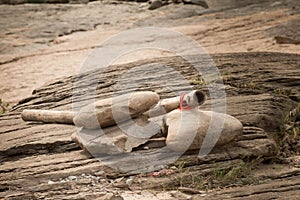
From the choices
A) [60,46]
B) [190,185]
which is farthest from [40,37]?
[190,185]

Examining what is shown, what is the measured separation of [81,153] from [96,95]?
172 centimetres

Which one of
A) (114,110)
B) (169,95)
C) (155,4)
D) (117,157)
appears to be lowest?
(117,157)

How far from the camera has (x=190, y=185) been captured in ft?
13.9

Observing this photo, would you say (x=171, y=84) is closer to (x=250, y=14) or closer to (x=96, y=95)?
(x=96, y=95)

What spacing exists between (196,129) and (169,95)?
5.06 feet

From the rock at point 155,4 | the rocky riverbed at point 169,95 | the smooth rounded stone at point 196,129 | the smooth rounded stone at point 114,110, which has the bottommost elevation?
the rocky riverbed at point 169,95

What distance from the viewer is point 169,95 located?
6051mm

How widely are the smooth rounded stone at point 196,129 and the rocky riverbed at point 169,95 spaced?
118 mm

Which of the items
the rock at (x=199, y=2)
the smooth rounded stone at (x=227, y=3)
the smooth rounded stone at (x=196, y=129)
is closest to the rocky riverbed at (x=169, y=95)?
the smooth rounded stone at (x=196, y=129)

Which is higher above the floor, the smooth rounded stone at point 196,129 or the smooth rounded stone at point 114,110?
the smooth rounded stone at point 114,110

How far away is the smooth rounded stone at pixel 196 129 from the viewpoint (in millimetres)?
4531

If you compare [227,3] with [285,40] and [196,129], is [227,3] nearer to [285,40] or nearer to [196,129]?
[285,40]

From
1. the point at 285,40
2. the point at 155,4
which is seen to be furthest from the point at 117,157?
the point at 155,4

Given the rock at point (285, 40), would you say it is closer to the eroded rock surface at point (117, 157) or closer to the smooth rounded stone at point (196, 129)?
the eroded rock surface at point (117, 157)
